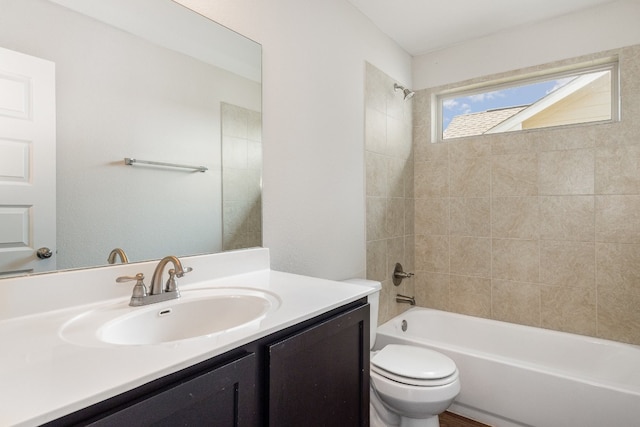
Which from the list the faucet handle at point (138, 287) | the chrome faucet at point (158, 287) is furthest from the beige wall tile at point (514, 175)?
the faucet handle at point (138, 287)

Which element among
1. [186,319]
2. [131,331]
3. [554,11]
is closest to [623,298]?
[554,11]

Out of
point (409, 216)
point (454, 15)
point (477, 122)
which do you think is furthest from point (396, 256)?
point (454, 15)

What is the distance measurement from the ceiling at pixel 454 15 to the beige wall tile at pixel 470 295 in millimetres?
1810

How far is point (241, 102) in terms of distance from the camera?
145cm

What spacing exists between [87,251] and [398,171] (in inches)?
82.8

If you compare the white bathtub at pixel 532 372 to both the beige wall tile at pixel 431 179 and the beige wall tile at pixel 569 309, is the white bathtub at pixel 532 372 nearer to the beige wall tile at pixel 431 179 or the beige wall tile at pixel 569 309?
the beige wall tile at pixel 569 309

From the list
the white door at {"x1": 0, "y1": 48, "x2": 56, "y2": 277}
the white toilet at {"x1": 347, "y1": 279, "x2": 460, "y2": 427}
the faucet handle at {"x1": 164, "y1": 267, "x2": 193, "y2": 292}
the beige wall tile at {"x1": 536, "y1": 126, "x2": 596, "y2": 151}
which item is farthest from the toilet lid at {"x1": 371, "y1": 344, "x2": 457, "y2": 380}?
the beige wall tile at {"x1": 536, "y1": 126, "x2": 596, "y2": 151}

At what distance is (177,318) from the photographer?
1060 millimetres

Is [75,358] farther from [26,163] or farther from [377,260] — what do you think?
[377,260]

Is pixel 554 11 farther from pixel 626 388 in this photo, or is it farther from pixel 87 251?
pixel 87 251

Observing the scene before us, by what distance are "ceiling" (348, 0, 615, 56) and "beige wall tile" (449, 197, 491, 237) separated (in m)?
1.21

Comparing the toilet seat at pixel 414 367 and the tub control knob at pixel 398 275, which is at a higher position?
the tub control knob at pixel 398 275

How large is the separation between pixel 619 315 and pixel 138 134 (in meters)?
2.78

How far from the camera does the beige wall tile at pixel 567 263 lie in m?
2.19
